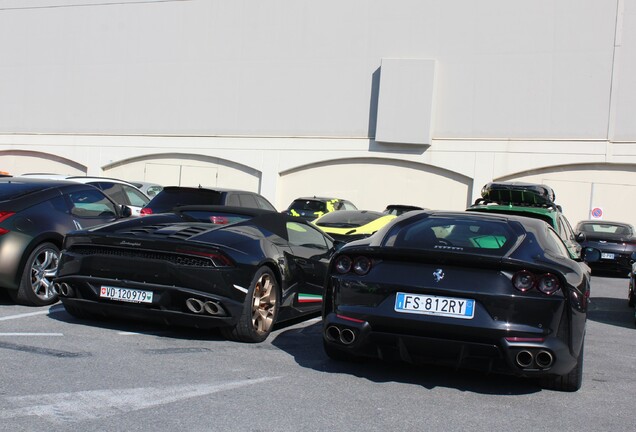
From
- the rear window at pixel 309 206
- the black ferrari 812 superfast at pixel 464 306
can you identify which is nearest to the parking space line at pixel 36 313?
the black ferrari 812 superfast at pixel 464 306

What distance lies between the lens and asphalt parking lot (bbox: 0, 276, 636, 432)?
4.32 meters

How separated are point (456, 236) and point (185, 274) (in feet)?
7.25

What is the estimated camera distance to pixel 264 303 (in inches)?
269

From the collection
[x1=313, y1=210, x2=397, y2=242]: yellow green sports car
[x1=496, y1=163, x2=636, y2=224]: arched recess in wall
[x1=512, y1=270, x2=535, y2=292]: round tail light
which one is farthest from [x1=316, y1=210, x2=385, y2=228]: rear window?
[x1=496, y1=163, x2=636, y2=224]: arched recess in wall

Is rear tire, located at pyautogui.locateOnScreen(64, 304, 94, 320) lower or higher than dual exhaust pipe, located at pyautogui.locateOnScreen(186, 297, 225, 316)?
lower

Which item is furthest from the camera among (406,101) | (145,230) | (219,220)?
(406,101)

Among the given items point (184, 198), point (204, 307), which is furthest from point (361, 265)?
point (184, 198)

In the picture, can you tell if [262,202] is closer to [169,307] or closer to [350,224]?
[350,224]

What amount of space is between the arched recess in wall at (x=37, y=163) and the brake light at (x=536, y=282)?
32.5m

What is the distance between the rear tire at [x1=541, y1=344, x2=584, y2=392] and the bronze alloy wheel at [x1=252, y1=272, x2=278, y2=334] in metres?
2.44

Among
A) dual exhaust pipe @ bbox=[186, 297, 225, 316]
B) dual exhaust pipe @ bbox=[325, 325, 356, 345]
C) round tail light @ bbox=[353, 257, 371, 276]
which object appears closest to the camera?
dual exhaust pipe @ bbox=[325, 325, 356, 345]

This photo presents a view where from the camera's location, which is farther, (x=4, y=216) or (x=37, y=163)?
(x=37, y=163)

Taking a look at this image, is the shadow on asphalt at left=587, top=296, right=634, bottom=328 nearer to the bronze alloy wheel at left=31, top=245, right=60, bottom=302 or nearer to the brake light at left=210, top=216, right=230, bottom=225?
the brake light at left=210, top=216, right=230, bottom=225

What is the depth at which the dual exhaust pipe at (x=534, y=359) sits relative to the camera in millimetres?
5004
